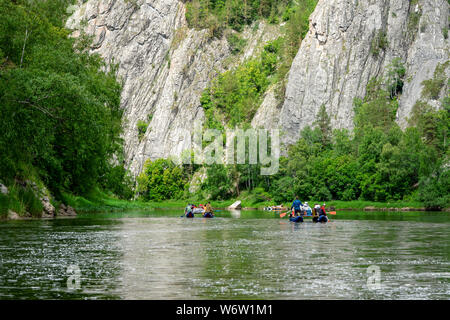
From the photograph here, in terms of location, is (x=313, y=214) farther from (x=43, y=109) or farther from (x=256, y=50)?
(x=256, y=50)

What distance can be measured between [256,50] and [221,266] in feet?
423

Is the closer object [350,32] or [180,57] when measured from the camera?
[350,32]

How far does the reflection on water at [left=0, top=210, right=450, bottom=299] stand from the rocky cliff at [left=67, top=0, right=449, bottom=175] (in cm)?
6915

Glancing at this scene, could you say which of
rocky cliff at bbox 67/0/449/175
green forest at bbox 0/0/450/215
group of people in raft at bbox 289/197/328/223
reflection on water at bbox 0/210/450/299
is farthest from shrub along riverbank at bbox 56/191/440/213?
reflection on water at bbox 0/210/450/299

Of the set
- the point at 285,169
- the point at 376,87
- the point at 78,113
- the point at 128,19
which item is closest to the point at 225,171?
the point at 285,169

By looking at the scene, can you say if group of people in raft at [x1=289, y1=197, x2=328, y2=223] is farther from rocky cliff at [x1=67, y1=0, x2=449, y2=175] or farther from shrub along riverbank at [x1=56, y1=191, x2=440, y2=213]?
rocky cliff at [x1=67, y1=0, x2=449, y2=175]

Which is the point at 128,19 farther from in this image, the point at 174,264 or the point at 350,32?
the point at 174,264

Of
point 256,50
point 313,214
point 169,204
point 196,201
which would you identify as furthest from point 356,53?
point 313,214

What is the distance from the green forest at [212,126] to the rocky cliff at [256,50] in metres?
3.12

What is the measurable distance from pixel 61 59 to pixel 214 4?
120 m

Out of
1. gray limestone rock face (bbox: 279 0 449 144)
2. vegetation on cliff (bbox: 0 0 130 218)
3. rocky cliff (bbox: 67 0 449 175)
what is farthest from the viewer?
rocky cliff (bbox: 67 0 449 175)

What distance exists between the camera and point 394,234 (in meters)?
30.5

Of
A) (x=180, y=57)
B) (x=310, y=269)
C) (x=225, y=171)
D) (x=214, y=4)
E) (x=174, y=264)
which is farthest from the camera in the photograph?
(x=214, y=4)

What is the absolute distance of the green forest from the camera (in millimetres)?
34000
